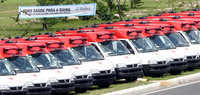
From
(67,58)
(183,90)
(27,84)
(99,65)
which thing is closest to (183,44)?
(183,90)

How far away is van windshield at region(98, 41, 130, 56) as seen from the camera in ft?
75.8

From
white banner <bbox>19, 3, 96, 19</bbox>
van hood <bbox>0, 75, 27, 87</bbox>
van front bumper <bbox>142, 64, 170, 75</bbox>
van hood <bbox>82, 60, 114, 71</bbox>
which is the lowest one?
van front bumper <bbox>142, 64, 170, 75</bbox>

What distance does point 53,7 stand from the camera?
40969mm

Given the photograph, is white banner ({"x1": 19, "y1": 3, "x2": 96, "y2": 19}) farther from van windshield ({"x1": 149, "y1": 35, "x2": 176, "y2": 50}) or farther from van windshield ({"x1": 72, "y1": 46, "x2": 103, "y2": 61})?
van windshield ({"x1": 72, "y1": 46, "x2": 103, "y2": 61})

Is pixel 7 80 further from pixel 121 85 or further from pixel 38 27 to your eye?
pixel 38 27

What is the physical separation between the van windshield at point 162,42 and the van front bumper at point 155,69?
1.24 m

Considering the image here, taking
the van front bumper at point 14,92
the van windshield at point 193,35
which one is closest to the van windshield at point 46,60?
the van front bumper at point 14,92

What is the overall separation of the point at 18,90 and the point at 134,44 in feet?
24.1

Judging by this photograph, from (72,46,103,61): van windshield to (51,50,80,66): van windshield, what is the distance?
60 cm

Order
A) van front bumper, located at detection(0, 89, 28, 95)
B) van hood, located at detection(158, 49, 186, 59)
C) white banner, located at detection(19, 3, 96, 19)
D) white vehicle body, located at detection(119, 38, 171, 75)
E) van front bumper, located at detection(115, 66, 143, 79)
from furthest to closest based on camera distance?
white banner, located at detection(19, 3, 96, 19) < van hood, located at detection(158, 49, 186, 59) < white vehicle body, located at detection(119, 38, 171, 75) < van front bumper, located at detection(115, 66, 143, 79) < van front bumper, located at detection(0, 89, 28, 95)

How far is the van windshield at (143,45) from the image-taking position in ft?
79.8

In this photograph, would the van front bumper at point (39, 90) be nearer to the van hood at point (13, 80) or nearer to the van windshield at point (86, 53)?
the van hood at point (13, 80)

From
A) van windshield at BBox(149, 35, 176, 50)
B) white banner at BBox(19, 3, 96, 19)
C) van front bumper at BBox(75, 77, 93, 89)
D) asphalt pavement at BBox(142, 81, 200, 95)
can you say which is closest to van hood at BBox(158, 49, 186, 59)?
van windshield at BBox(149, 35, 176, 50)

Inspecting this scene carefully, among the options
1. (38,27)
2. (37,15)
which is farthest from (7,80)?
(38,27)
